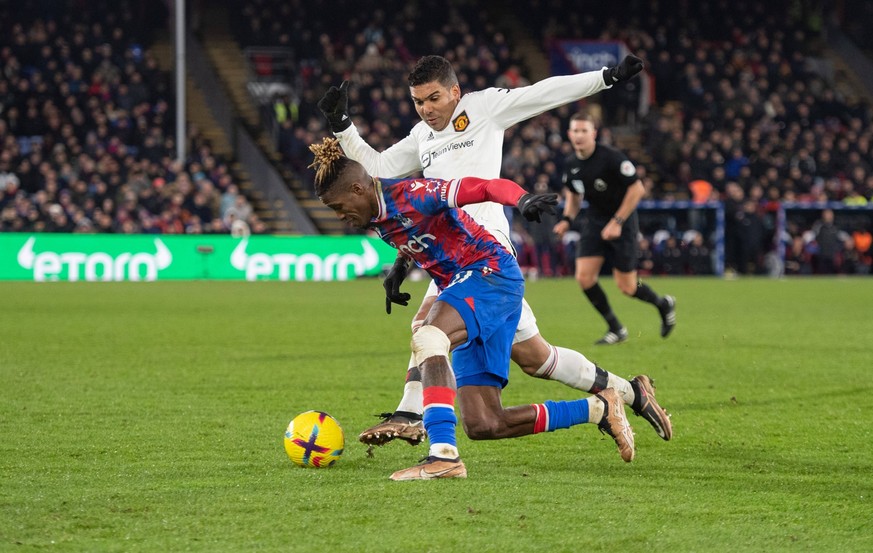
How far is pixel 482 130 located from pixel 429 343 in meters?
1.83

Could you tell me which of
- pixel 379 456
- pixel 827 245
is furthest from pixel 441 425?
pixel 827 245

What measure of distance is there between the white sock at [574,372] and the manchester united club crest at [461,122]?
4.26 feet

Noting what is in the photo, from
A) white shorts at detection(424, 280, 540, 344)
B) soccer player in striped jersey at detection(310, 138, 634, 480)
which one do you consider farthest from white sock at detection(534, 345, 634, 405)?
soccer player in striped jersey at detection(310, 138, 634, 480)

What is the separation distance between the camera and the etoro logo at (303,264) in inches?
979

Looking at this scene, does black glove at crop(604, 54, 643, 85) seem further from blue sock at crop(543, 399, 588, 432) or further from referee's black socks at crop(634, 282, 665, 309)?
referee's black socks at crop(634, 282, 665, 309)

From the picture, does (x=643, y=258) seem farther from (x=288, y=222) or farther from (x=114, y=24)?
(x=114, y=24)

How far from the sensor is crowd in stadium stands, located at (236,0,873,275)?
2831 centimetres

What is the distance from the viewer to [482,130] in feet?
21.8

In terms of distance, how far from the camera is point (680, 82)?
1287 inches

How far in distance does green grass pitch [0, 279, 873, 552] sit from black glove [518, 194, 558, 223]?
112 centimetres

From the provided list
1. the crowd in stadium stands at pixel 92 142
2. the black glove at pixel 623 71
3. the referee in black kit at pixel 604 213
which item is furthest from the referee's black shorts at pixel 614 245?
the crowd in stadium stands at pixel 92 142

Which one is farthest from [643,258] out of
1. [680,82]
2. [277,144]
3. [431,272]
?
[431,272]

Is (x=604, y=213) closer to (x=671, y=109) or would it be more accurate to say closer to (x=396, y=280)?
(x=396, y=280)

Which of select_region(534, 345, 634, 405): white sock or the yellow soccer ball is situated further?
select_region(534, 345, 634, 405): white sock
